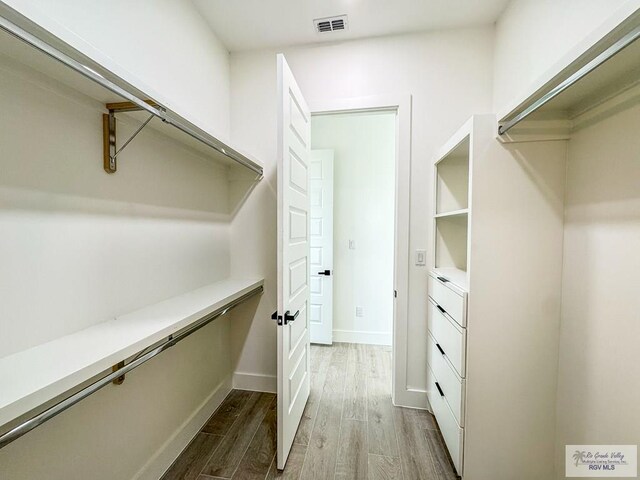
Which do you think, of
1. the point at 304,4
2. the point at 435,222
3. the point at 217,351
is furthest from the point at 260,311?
the point at 304,4

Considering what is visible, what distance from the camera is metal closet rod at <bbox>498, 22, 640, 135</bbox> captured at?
2.09ft

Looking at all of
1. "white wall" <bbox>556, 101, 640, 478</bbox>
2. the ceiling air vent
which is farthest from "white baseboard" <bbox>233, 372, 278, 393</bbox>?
the ceiling air vent

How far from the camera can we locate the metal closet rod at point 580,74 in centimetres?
64

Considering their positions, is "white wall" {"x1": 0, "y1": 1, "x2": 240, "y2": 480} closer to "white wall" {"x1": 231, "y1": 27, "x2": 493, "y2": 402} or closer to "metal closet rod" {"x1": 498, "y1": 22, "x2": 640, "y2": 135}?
"white wall" {"x1": 231, "y1": 27, "x2": 493, "y2": 402}

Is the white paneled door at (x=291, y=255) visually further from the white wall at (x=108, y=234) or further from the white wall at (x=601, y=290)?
the white wall at (x=601, y=290)

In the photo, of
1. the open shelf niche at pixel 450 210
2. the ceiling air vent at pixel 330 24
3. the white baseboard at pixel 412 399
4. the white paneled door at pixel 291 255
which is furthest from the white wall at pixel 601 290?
the ceiling air vent at pixel 330 24

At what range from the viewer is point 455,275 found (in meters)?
1.65

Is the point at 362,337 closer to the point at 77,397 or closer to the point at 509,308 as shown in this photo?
the point at 509,308

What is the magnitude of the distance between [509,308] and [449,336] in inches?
14.0

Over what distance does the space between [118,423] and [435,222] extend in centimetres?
206

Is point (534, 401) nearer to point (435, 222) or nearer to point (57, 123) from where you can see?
point (435, 222)

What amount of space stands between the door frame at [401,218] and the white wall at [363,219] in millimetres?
1074

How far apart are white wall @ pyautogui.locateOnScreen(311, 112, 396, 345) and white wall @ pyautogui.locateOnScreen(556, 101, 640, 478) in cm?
189

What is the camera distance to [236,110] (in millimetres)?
2113
